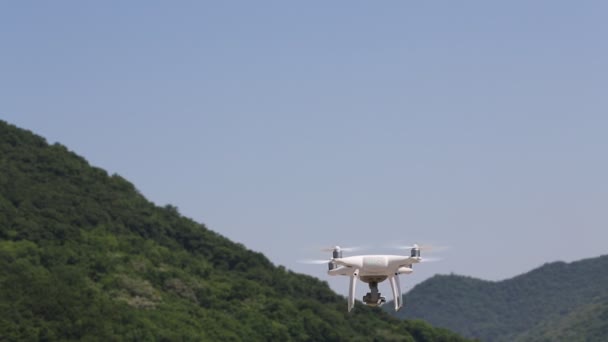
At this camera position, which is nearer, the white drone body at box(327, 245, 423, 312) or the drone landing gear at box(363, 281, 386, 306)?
the white drone body at box(327, 245, 423, 312)

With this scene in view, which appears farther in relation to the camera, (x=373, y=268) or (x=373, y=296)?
(x=373, y=296)

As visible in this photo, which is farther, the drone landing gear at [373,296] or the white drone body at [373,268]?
the drone landing gear at [373,296]

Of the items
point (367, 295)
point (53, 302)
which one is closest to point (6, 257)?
point (53, 302)

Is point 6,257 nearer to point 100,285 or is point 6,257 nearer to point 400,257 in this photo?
point 100,285

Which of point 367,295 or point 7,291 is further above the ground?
point 7,291
